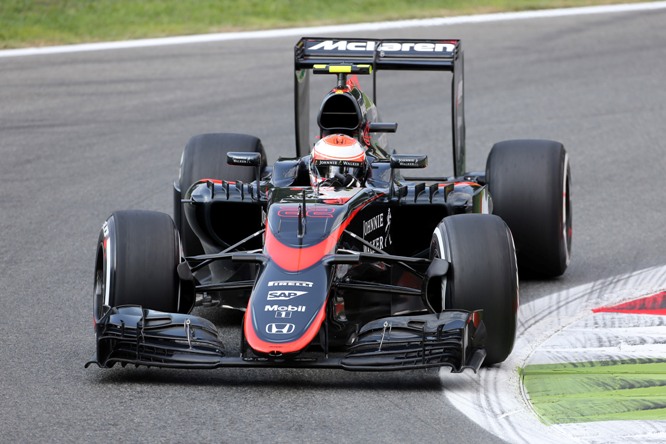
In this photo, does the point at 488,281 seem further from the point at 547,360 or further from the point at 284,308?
the point at 284,308

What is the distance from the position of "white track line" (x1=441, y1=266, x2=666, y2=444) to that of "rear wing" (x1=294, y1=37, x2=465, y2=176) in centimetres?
155

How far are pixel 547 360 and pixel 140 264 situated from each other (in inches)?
96.8

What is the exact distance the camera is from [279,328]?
772cm

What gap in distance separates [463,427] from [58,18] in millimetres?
15121

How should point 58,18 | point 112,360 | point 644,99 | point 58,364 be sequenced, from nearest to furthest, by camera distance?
point 112,360 < point 58,364 < point 644,99 < point 58,18

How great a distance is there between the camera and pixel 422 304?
9.03 meters

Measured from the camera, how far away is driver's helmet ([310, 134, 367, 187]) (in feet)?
30.6

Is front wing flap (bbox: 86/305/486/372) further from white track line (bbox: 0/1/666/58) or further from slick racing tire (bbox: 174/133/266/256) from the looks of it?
white track line (bbox: 0/1/666/58)

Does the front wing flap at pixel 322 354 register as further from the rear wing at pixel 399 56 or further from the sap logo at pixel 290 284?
the rear wing at pixel 399 56

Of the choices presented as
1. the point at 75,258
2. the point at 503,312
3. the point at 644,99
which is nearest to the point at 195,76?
the point at 644,99

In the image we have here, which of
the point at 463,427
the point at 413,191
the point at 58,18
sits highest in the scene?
the point at 58,18

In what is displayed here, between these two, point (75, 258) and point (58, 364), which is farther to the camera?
point (75, 258)

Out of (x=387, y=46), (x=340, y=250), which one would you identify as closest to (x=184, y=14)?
(x=387, y=46)

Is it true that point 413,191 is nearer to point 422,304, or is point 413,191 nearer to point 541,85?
point 422,304
